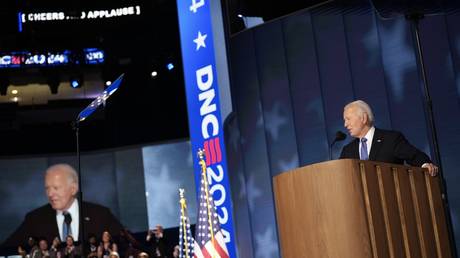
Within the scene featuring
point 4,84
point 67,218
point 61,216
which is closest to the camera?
point 67,218

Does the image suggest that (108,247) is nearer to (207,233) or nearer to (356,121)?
(207,233)

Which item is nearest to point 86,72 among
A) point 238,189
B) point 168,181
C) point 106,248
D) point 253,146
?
point 168,181

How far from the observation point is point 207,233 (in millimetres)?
7094

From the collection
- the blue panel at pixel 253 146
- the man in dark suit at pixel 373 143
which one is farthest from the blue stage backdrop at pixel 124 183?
the man in dark suit at pixel 373 143

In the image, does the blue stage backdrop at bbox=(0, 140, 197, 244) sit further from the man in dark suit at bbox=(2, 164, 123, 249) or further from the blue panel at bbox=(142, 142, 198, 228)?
the man in dark suit at bbox=(2, 164, 123, 249)

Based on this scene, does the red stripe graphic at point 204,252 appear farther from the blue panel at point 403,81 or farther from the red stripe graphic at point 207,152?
the blue panel at point 403,81

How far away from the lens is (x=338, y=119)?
743 centimetres

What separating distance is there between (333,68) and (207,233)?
212cm

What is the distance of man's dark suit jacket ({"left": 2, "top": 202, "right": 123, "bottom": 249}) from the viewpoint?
43.5ft

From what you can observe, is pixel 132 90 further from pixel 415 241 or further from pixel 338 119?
pixel 415 241

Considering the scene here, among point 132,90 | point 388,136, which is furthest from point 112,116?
point 388,136

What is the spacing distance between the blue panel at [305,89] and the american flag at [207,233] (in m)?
1.18

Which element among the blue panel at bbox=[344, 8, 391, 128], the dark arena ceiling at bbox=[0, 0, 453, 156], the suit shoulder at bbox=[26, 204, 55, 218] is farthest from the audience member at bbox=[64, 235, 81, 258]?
the blue panel at bbox=[344, 8, 391, 128]

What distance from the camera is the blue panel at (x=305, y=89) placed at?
762 centimetres
